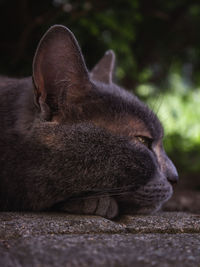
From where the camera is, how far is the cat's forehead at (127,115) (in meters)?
1.69

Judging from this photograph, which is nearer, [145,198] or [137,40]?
[145,198]

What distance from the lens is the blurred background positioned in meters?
3.09

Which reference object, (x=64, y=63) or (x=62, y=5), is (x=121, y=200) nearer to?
(x=64, y=63)

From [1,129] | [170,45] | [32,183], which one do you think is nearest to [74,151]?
[32,183]

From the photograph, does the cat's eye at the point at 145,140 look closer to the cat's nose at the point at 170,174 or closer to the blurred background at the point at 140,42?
the cat's nose at the point at 170,174

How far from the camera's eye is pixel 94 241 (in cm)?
114

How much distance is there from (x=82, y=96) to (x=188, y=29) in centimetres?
321

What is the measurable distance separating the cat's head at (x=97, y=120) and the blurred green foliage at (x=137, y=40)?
397 mm

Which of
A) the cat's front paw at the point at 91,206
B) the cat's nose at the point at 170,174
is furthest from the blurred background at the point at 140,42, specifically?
the cat's front paw at the point at 91,206

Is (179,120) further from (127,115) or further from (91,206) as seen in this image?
(91,206)

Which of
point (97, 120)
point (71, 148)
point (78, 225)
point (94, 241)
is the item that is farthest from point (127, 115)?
point (94, 241)

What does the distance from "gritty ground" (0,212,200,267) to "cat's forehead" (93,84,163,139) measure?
397 millimetres

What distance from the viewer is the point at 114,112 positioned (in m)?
1.71

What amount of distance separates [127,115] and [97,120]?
149 mm
